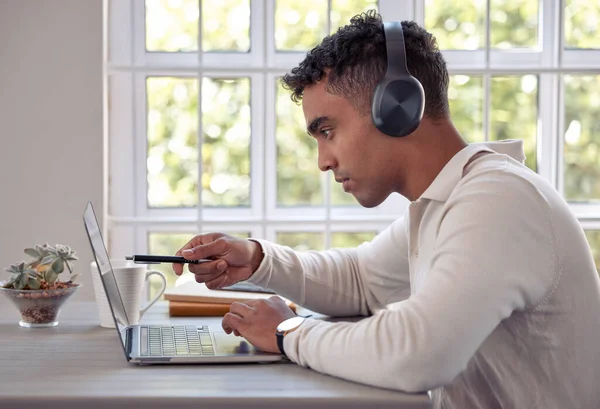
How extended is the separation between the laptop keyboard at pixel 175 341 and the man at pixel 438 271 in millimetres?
66

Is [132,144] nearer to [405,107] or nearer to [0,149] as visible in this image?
[0,149]

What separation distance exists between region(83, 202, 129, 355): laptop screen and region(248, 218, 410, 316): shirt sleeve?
281 millimetres

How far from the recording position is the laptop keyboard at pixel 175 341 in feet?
4.17

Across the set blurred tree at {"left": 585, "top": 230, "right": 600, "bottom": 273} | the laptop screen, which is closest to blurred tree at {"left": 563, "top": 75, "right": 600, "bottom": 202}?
blurred tree at {"left": 585, "top": 230, "right": 600, "bottom": 273}

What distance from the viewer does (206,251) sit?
5.08ft

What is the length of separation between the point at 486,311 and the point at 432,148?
0.42 metres

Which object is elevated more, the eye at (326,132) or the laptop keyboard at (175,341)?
the eye at (326,132)

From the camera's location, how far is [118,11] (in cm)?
243

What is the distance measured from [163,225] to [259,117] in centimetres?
45

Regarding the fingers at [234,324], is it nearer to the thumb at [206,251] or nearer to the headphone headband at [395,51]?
the thumb at [206,251]

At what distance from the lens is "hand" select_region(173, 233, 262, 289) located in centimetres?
156

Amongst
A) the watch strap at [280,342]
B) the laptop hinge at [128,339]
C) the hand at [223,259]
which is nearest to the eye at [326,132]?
the hand at [223,259]

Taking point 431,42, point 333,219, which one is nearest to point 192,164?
point 333,219

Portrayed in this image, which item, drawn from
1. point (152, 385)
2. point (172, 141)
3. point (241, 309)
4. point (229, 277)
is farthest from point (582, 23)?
point (152, 385)
